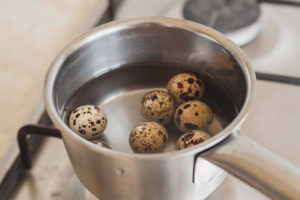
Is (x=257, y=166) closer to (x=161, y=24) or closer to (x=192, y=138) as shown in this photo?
(x=192, y=138)

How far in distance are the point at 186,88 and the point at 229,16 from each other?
266 mm

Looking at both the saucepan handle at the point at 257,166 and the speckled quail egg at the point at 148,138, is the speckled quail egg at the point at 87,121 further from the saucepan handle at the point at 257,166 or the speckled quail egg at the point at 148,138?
the saucepan handle at the point at 257,166

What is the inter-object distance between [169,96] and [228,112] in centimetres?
9

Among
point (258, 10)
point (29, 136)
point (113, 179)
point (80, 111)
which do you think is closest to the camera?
point (113, 179)

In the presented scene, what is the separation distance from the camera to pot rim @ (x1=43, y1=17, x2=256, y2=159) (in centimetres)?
44

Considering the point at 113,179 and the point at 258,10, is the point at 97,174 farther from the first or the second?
the point at 258,10

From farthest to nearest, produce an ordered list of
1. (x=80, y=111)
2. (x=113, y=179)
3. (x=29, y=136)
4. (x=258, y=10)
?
(x=258, y=10), (x=29, y=136), (x=80, y=111), (x=113, y=179)

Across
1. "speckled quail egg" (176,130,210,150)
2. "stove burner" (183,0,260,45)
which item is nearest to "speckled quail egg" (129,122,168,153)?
"speckled quail egg" (176,130,210,150)

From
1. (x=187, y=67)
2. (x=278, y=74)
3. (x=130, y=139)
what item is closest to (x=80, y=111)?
(x=130, y=139)

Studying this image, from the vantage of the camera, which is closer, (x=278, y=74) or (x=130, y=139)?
(x=130, y=139)

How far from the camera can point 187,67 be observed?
66cm

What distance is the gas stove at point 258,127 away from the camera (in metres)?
0.64

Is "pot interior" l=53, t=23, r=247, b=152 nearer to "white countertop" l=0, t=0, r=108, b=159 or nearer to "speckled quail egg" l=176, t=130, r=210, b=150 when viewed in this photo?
"speckled quail egg" l=176, t=130, r=210, b=150

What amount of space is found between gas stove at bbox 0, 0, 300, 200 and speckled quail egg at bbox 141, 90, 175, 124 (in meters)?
0.13
